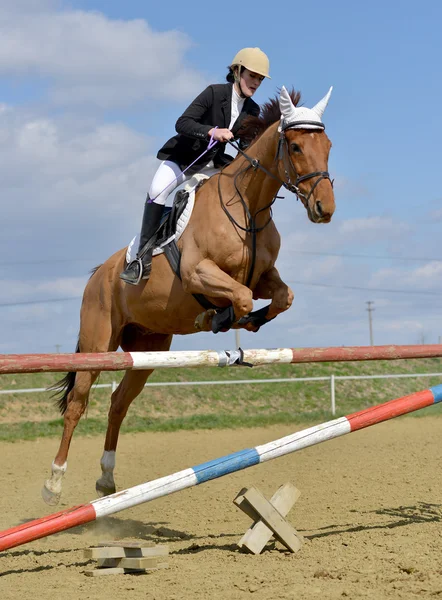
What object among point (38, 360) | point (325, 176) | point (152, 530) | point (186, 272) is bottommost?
point (152, 530)

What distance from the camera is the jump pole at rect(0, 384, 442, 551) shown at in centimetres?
370

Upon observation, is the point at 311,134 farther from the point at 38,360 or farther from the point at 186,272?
the point at 38,360

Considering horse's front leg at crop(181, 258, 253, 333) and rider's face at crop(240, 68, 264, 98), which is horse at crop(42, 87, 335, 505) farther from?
rider's face at crop(240, 68, 264, 98)

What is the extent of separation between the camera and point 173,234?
558 centimetres

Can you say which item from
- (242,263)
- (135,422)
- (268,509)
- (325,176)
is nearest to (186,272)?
(242,263)

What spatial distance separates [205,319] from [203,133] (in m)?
1.35

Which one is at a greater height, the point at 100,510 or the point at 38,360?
the point at 38,360

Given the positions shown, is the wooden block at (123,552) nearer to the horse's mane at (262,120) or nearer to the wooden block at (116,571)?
the wooden block at (116,571)

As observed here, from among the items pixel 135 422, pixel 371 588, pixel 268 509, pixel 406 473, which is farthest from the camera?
pixel 135 422

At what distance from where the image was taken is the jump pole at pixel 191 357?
3609 millimetres

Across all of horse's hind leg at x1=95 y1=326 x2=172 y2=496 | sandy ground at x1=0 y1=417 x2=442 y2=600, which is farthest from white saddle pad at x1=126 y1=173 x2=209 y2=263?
sandy ground at x1=0 y1=417 x2=442 y2=600

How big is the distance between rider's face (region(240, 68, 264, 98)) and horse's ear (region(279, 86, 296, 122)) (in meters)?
0.68

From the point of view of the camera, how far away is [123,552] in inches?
158

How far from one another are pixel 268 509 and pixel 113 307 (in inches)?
102
